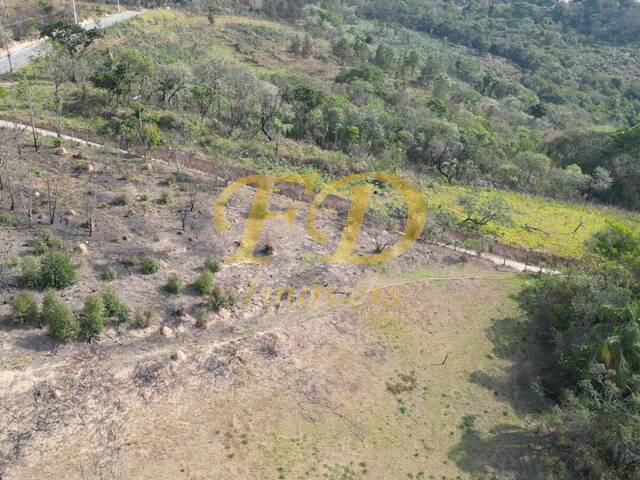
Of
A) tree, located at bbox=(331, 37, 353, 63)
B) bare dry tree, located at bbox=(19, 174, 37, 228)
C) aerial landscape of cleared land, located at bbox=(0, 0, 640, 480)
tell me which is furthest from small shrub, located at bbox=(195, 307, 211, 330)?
tree, located at bbox=(331, 37, 353, 63)

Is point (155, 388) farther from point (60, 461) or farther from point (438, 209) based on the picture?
point (438, 209)

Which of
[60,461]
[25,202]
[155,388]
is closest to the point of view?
[60,461]

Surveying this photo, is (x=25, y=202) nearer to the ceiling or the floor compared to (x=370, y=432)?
nearer to the ceiling

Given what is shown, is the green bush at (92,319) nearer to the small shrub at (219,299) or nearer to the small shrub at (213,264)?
the small shrub at (219,299)

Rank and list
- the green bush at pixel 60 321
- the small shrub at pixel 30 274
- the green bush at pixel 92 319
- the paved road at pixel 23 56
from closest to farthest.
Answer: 1. the green bush at pixel 60 321
2. the green bush at pixel 92 319
3. the small shrub at pixel 30 274
4. the paved road at pixel 23 56

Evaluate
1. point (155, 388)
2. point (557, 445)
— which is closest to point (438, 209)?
point (557, 445)

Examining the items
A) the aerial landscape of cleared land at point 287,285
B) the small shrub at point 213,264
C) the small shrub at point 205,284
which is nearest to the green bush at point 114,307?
the aerial landscape of cleared land at point 287,285

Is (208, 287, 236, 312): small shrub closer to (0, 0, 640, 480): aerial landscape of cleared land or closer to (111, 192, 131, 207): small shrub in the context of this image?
(0, 0, 640, 480): aerial landscape of cleared land
